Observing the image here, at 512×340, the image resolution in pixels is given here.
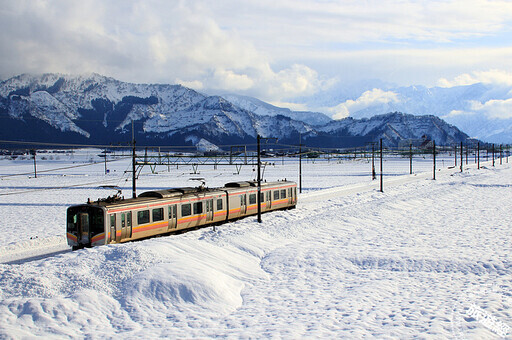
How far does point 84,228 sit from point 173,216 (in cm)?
503

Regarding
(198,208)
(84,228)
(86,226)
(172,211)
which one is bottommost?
(84,228)

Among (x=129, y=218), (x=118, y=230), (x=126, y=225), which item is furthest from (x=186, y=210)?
A: (x=118, y=230)

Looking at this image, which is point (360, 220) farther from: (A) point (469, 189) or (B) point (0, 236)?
(A) point (469, 189)

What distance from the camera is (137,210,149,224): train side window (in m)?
→ 23.5

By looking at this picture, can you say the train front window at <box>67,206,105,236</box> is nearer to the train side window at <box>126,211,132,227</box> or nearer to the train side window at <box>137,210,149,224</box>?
the train side window at <box>126,211,132,227</box>

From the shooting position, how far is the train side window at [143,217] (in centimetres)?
2347

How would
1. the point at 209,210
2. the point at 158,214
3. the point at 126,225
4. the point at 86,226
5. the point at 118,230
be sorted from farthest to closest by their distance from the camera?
the point at 209,210 < the point at 158,214 < the point at 126,225 < the point at 118,230 < the point at 86,226

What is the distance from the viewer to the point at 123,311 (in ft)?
46.8

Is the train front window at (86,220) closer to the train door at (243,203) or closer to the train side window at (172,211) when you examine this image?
the train side window at (172,211)

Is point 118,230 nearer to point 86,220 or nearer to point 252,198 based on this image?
point 86,220

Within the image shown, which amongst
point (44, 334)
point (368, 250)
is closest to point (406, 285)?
point (368, 250)

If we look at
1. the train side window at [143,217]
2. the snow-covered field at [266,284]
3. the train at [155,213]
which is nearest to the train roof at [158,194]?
the train at [155,213]

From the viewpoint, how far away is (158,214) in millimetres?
24578

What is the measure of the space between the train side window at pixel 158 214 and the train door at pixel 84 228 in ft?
11.4
